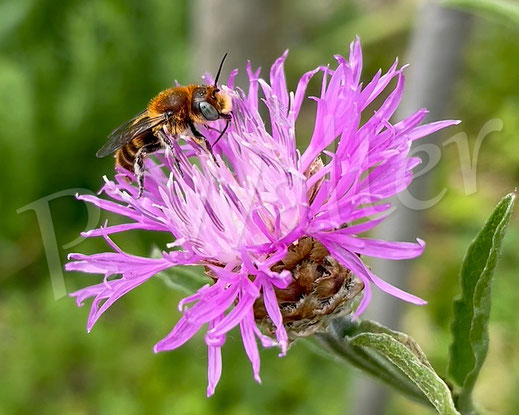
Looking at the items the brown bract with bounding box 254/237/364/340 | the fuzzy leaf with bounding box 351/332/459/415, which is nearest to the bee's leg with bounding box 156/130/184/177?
the brown bract with bounding box 254/237/364/340

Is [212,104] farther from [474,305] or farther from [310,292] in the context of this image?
[474,305]

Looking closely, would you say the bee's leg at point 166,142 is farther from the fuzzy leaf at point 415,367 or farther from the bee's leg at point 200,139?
the fuzzy leaf at point 415,367

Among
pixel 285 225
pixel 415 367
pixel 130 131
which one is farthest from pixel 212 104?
pixel 415 367

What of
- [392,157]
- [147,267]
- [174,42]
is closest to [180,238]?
[147,267]

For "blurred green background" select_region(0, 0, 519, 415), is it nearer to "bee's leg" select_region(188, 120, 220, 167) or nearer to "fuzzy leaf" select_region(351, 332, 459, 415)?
"bee's leg" select_region(188, 120, 220, 167)

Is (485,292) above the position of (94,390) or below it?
above

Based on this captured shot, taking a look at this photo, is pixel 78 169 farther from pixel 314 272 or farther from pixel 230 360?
pixel 314 272
